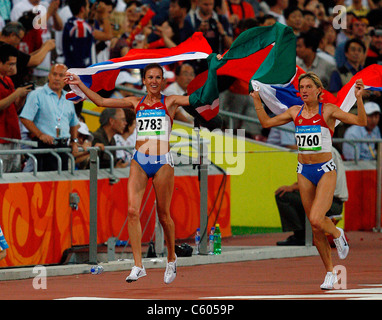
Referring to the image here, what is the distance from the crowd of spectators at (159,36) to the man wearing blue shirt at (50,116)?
0.11 feet

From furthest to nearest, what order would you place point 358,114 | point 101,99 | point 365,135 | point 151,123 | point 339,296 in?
point 365,135
point 101,99
point 151,123
point 358,114
point 339,296

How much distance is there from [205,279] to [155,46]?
25.4 ft

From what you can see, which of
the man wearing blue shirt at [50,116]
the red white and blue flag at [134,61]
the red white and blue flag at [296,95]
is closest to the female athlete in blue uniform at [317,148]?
the red white and blue flag at [296,95]

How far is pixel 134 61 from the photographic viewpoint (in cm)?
1423

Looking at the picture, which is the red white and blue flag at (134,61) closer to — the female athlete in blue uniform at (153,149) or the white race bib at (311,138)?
the female athlete in blue uniform at (153,149)

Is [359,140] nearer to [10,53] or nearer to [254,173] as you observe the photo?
[254,173]

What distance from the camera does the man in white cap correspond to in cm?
2084

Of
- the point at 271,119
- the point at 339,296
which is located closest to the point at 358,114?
the point at 271,119

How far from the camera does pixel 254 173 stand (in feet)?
63.9

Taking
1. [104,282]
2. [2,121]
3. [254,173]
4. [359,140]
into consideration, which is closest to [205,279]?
[104,282]

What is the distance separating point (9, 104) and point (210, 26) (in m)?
6.65

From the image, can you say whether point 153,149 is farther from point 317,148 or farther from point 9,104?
point 9,104

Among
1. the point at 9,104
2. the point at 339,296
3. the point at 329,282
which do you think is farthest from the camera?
the point at 9,104

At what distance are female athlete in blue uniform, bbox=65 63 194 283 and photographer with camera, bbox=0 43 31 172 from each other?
2588 mm
